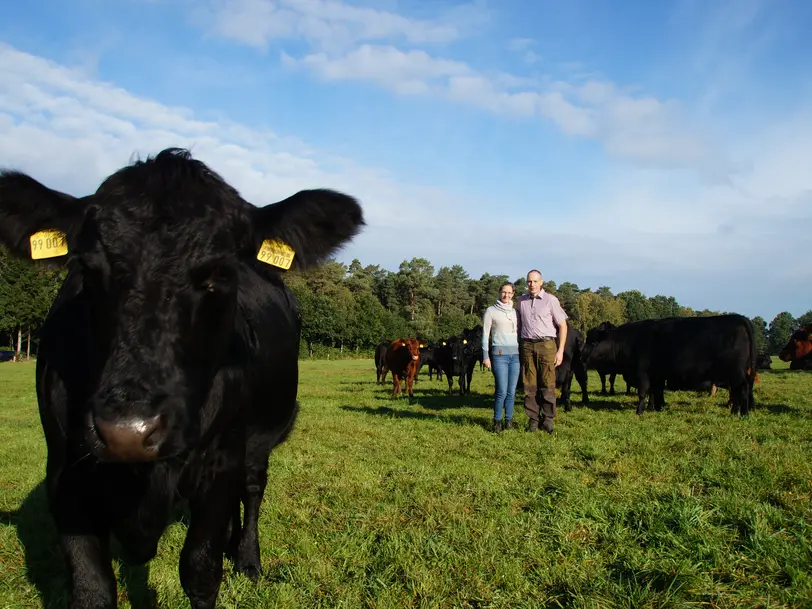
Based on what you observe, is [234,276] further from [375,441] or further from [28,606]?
[375,441]

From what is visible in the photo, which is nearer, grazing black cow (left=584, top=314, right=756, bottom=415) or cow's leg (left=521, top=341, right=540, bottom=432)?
cow's leg (left=521, top=341, right=540, bottom=432)

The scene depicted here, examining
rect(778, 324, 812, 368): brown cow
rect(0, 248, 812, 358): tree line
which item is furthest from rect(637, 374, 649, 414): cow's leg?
rect(0, 248, 812, 358): tree line

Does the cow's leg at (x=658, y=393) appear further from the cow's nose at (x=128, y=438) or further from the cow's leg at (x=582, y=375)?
the cow's nose at (x=128, y=438)

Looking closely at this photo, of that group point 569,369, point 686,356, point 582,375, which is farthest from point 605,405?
point 686,356

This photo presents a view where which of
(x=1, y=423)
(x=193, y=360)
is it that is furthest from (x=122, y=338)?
(x=1, y=423)

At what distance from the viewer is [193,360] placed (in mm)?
2238

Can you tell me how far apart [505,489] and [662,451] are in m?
2.48

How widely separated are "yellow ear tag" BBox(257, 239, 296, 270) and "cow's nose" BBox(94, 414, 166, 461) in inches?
47.0

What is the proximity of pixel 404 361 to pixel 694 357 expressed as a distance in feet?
27.8

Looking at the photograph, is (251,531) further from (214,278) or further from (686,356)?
(686,356)

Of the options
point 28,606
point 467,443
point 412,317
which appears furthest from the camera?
point 412,317

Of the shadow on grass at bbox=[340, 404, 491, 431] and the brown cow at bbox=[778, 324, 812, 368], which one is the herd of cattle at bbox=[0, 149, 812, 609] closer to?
the shadow on grass at bbox=[340, 404, 491, 431]

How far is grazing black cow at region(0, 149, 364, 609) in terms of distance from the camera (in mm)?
2029

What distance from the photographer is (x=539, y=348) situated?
8570 millimetres
